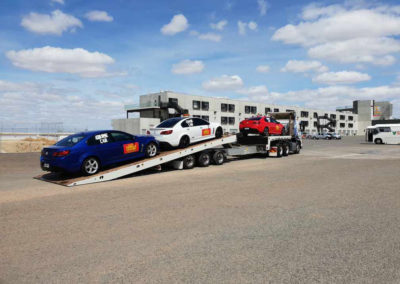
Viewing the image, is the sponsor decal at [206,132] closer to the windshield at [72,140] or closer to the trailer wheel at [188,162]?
the trailer wheel at [188,162]

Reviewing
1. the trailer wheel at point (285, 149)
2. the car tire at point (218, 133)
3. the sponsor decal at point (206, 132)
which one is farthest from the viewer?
the trailer wheel at point (285, 149)

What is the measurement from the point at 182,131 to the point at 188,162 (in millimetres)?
1362

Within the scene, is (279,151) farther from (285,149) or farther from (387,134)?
(387,134)

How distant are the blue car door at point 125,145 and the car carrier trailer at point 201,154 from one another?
0.33m

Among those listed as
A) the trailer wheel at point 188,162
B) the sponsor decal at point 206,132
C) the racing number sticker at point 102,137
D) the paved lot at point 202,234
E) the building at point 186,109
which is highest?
the building at point 186,109

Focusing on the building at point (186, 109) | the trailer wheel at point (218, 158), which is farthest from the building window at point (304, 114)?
the trailer wheel at point (218, 158)

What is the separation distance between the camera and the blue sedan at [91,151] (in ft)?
31.7

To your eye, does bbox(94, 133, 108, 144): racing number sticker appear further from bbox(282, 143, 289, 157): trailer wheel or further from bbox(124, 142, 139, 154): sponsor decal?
bbox(282, 143, 289, 157): trailer wheel

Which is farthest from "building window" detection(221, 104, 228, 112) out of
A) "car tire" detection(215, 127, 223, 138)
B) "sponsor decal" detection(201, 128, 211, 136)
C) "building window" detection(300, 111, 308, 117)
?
"sponsor decal" detection(201, 128, 211, 136)

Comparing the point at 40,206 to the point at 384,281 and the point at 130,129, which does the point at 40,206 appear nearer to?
the point at 384,281

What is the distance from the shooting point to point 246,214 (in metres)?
5.95

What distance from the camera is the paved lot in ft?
11.9

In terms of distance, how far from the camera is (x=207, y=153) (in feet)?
45.3

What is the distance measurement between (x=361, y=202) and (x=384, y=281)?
12.8 feet
